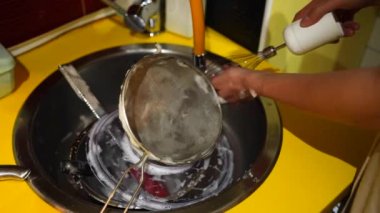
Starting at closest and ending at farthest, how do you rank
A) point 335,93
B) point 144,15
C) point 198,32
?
point 335,93
point 198,32
point 144,15

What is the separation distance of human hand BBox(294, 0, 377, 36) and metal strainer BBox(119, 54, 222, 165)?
19 cm

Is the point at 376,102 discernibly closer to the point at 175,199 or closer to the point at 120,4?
the point at 175,199

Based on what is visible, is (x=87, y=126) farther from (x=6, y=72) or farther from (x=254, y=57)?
(x=254, y=57)

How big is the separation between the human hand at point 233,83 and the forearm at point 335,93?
4 centimetres

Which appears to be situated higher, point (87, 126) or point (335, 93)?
point (335, 93)

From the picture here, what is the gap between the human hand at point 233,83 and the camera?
27.4 inches

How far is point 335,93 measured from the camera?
1.80ft

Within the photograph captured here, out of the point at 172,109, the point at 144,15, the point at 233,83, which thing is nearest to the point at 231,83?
the point at 233,83

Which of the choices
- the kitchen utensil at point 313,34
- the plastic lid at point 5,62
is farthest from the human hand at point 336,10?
the plastic lid at point 5,62

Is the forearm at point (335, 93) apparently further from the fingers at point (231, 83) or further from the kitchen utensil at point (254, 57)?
the kitchen utensil at point (254, 57)

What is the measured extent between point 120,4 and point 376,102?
0.64 metres

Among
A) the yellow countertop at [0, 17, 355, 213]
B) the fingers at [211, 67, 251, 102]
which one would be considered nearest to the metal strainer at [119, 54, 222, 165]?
the fingers at [211, 67, 251, 102]

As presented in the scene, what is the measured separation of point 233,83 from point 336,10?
201 mm

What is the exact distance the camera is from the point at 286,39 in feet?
2.39
